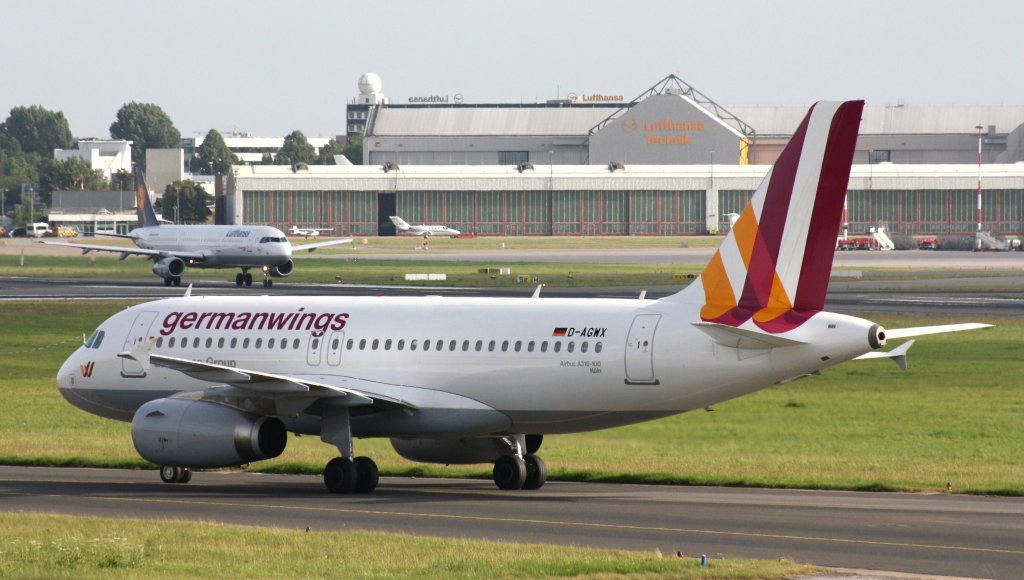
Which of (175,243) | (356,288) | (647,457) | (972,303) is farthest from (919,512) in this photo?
(175,243)

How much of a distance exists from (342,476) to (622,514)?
6.26m

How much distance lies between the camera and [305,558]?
2167 cm

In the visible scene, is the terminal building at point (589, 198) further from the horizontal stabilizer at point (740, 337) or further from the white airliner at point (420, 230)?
the horizontal stabilizer at point (740, 337)

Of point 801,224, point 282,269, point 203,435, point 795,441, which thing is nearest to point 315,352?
point 203,435

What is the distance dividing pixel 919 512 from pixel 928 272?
87672 mm

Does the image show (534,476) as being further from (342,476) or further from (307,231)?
(307,231)

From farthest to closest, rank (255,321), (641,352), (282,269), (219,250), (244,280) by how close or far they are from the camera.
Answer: (282,269)
(219,250)
(244,280)
(255,321)
(641,352)

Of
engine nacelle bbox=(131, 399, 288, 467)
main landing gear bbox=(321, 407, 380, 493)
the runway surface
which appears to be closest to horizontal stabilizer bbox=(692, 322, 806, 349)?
the runway surface

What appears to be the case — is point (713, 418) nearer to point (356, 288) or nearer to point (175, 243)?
point (356, 288)

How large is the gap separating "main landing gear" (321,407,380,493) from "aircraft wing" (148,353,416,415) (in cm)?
49

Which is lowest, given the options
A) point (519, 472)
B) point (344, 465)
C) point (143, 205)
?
point (519, 472)

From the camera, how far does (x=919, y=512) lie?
2692cm

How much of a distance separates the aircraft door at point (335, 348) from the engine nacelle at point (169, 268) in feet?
217

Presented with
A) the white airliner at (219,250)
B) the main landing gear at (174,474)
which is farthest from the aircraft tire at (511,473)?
the white airliner at (219,250)
